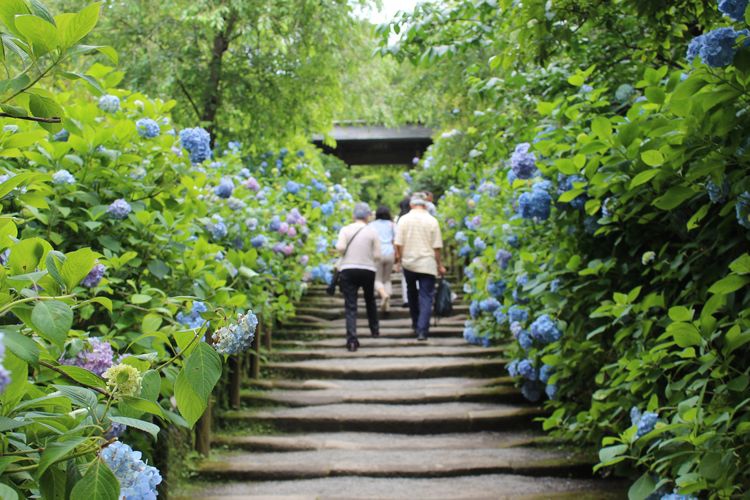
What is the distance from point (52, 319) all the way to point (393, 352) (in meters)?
6.54

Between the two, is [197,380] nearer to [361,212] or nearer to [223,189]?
[223,189]

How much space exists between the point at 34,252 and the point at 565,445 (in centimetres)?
434

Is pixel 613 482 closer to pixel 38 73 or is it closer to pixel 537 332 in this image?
pixel 537 332

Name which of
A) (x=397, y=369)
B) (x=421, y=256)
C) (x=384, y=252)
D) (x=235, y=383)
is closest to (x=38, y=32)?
(x=235, y=383)

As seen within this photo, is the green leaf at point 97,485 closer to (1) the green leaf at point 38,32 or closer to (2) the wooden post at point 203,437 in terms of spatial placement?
(1) the green leaf at point 38,32

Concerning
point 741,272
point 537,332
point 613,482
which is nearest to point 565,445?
point 613,482

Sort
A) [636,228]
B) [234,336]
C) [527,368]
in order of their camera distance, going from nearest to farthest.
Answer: [234,336]
[636,228]
[527,368]

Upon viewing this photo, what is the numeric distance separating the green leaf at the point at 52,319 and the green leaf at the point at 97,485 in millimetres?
184

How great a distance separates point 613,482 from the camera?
4.39 m

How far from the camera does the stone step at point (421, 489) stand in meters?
4.21

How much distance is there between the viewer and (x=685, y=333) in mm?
2383

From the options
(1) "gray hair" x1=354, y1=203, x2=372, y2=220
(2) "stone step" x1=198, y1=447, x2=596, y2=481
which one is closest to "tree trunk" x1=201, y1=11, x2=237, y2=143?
(1) "gray hair" x1=354, y1=203, x2=372, y2=220

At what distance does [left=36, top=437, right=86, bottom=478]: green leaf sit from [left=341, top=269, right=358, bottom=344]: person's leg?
660 cm

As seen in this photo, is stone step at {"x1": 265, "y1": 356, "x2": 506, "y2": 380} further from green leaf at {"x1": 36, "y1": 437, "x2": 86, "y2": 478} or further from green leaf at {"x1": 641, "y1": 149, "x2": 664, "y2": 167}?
green leaf at {"x1": 36, "y1": 437, "x2": 86, "y2": 478}
